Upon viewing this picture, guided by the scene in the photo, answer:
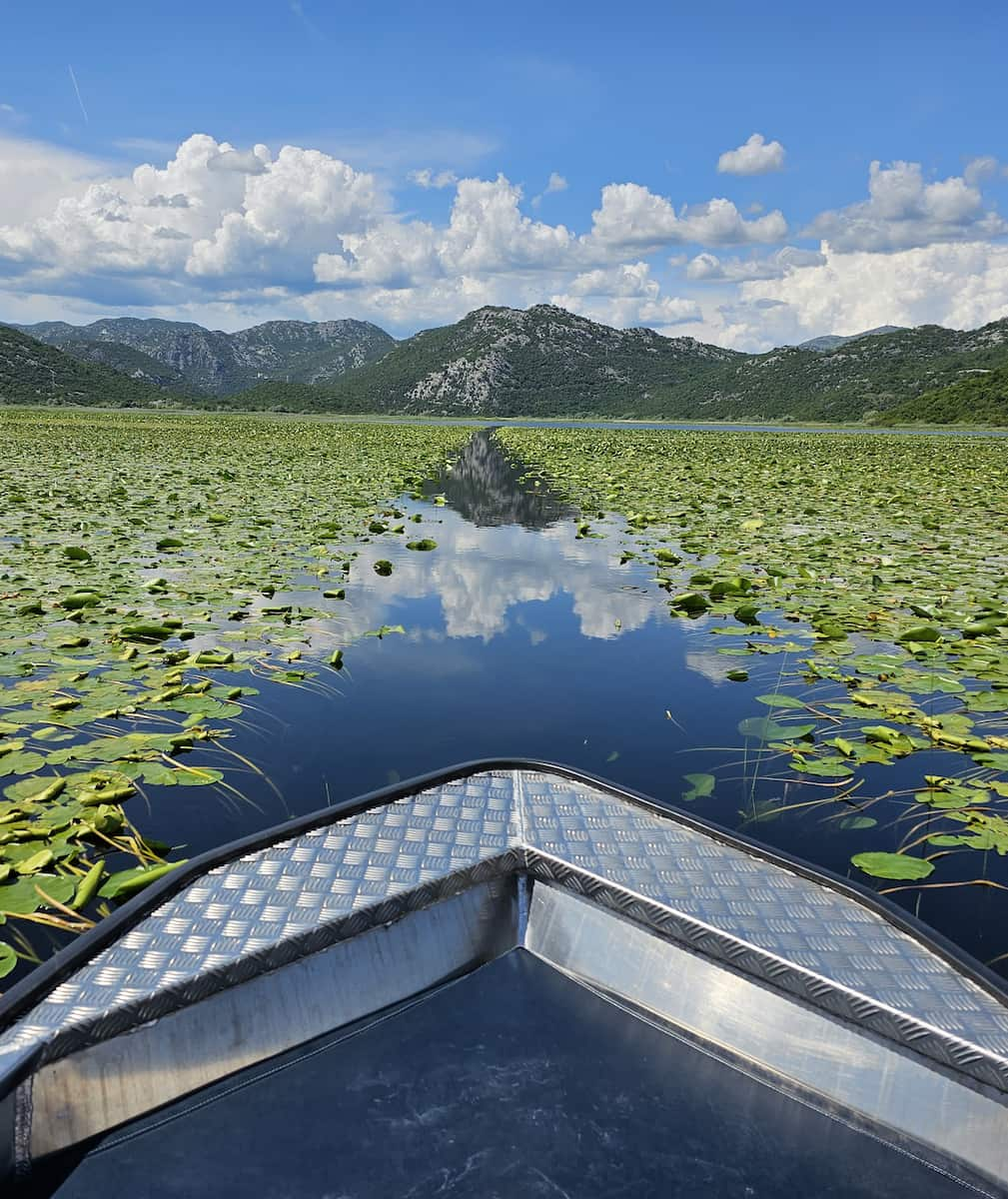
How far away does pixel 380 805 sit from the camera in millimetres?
2543

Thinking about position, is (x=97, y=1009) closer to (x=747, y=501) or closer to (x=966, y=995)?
(x=966, y=995)

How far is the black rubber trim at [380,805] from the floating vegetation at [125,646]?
28 centimetres

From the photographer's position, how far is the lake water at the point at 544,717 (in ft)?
9.09

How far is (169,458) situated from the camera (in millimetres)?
17844

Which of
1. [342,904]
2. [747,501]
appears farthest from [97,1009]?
[747,501]

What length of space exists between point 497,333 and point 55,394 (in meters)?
73.4

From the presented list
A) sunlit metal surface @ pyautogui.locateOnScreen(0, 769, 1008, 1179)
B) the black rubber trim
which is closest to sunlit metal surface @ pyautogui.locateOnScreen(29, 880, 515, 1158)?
sunlit metal surface @ pyautogui.locateOnScreen(0, 769, 1008, 1179)

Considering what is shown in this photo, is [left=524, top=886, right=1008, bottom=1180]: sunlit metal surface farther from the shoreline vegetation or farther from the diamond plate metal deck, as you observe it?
the shoreline vegetation

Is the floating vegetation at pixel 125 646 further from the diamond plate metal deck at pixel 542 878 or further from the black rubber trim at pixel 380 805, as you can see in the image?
the diamond plate metal deck at pixel 542 878

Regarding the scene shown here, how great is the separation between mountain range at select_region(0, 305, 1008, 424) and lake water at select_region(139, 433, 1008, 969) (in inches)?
2677

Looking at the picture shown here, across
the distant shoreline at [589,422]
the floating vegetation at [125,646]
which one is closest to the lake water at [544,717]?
the floating vegetation at [125,646]

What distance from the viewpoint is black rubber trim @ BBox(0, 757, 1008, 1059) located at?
66.1 inches

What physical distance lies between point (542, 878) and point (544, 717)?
161cm

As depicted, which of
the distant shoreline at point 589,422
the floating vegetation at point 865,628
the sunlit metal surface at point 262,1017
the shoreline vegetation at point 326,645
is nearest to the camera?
the sunlit metal surface at point 262,1017
